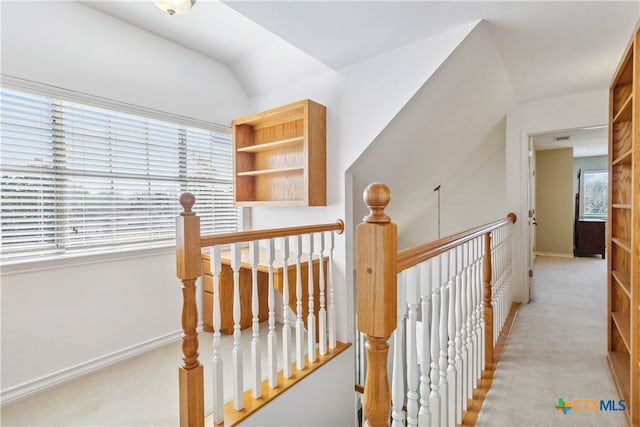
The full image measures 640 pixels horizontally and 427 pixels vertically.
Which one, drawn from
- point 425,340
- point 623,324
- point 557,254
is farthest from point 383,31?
point 557,254

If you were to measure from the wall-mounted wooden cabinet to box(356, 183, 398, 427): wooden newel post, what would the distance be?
160 centimetres

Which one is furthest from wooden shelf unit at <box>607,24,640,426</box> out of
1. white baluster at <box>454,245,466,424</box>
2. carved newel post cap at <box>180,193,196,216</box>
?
carved newel post cap at <box>180,193,196,216</box>

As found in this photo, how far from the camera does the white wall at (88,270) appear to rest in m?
1.93

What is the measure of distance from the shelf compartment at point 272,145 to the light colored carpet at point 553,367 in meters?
2.13

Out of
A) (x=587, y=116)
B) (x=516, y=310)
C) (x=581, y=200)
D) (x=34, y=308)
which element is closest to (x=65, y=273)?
(x=34, y=308)

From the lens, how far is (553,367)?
1.97 m

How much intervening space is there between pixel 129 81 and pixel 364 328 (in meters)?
2.59

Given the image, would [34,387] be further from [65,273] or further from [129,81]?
[129,81]

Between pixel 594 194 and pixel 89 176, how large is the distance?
885 centimetres

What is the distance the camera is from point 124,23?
238cm

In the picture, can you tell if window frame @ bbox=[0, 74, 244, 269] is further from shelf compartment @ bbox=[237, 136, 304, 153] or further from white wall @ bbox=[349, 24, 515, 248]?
white wall @ bbox=[349, 24, 515, 248]

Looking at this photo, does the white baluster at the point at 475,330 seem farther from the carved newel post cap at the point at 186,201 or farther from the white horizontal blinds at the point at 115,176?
the white horizontal blinds at the point at 115,176

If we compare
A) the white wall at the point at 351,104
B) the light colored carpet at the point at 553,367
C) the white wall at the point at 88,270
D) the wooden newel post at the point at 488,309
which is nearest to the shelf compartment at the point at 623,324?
the light colored carpet at the point at 553,367

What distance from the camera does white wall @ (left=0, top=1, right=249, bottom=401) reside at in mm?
1928
